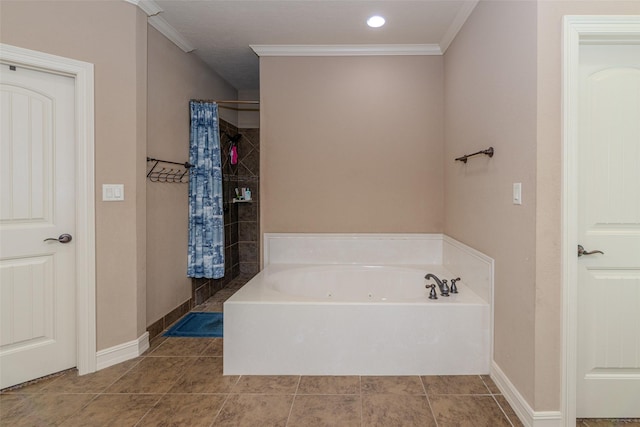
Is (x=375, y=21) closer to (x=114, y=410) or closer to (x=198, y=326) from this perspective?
(x=198, y=326)

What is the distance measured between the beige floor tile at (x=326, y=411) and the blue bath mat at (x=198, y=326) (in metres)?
1.19

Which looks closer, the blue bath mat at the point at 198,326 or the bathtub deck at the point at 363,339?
the bathtub deck at the point at 363,339

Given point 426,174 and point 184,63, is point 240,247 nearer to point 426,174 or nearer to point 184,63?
point 184,63

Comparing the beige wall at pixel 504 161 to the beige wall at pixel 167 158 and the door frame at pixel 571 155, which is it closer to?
the door frame at pixel 571 155

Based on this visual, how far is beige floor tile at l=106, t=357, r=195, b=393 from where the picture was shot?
6.84ft

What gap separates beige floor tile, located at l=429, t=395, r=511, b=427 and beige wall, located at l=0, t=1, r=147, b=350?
2.08m

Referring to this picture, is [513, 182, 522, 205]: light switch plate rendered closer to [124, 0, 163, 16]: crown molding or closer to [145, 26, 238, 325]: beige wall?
[145, 26, 238, 325]: beige wall

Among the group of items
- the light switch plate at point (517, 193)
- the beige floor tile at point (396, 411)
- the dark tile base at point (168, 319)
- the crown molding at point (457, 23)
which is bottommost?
the beige floor tile at point (396, 411)

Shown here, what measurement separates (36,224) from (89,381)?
1028mm

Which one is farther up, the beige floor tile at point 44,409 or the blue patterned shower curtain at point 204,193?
the blue patterned shower curtain at point 204,193

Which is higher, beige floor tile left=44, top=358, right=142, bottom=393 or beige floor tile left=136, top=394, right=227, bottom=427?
beige floor tile left=44, top=358, right=142, bottom=393

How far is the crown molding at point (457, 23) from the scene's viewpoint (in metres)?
2.46

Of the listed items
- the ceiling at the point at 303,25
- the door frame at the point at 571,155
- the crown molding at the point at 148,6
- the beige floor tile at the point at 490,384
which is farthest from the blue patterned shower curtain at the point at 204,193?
the door frame at the point at 571,155

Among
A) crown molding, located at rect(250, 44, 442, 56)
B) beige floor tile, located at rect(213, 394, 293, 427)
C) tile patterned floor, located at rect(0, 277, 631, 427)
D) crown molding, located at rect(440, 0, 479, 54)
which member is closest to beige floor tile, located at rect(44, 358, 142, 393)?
tile patterned floor, located at rect(0, 277, 631, 427)
